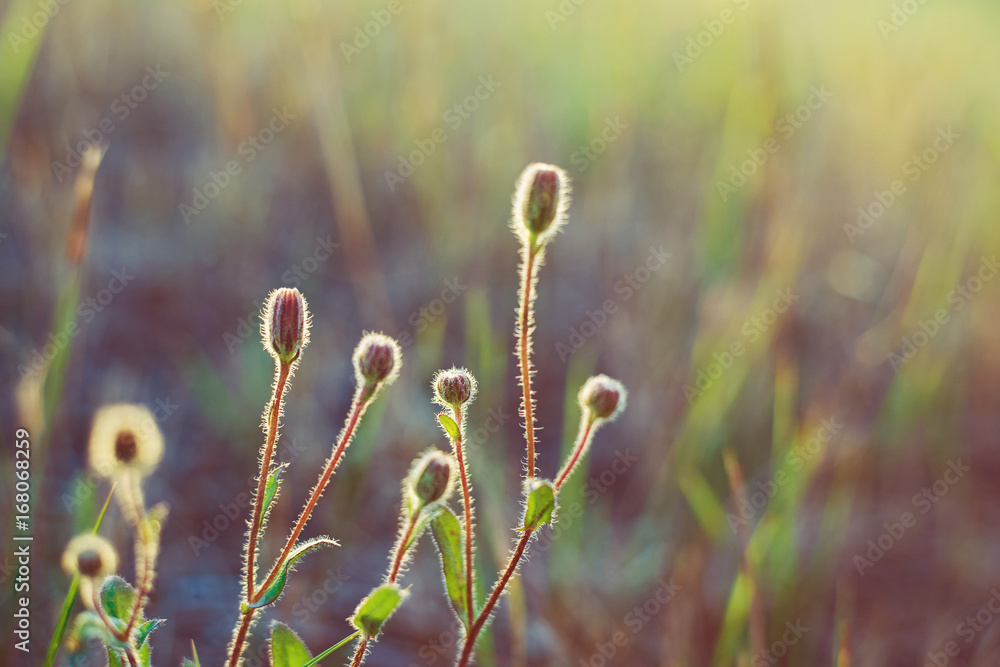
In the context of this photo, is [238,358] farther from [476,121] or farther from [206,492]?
[476,121]

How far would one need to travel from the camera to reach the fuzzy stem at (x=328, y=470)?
42.4 inches

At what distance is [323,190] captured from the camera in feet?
10.5

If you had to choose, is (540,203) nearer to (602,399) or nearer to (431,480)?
(602,399)

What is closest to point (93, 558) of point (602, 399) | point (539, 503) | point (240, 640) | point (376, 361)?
point (240, 640)

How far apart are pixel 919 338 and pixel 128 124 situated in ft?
9.38

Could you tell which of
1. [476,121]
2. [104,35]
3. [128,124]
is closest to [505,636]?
[476,121]

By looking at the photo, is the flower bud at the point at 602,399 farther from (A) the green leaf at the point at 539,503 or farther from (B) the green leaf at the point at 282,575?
(B) the green leaf at the point at 282,575

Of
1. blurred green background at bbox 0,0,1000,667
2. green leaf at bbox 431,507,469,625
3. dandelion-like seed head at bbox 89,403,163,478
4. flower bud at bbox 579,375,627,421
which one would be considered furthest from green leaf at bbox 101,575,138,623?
flower bud at bbox 579,375,627,421

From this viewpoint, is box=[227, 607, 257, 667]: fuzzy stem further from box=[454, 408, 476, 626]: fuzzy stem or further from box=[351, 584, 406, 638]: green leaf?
box=[454, 408, 476, 626]: fuzzy stem

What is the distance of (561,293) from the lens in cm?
310

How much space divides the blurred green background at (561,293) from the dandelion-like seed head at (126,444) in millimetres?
434

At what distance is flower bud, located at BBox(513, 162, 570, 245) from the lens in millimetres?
1268

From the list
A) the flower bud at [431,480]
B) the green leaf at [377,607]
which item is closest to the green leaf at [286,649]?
the green leaf at [377,607]

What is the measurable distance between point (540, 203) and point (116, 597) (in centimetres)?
79
